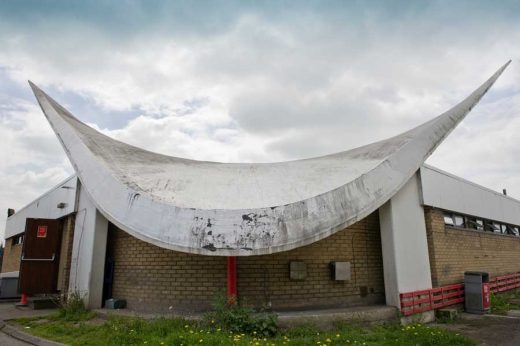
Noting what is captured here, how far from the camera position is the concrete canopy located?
6387 mm

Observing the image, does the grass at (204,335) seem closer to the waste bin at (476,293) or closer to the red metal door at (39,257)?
the red metal door at (39,257)

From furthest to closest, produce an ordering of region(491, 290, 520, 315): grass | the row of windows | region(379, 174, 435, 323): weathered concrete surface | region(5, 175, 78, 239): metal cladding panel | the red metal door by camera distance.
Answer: the row of windows < region(5, 175, 78, 239): metal cladding panel < the red metal door < region(491, 290, 520, 315): grass < region(379, 174, 435, 323): weathered concrete surface

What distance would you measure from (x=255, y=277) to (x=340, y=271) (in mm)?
1830

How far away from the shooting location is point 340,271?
8203mm

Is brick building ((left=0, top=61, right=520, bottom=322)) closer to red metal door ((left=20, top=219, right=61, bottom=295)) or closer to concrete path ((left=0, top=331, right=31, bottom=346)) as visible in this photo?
red metal door ((left=20, top=219, right=61, bottom=295))

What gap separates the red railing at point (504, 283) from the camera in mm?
12634

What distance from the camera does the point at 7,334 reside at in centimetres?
704

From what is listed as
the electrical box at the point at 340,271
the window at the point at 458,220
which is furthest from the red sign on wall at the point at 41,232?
the window at the point at 458,220

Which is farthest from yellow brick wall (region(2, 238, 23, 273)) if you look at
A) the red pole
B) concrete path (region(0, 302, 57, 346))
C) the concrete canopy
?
the red pole

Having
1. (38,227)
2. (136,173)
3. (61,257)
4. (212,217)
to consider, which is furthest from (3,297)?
(212,217)

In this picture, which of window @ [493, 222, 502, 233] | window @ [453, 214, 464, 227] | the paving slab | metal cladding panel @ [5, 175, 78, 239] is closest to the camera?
the paving slab

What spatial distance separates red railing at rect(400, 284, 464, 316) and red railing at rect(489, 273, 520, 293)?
2.87 m

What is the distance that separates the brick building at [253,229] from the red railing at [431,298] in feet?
0.71

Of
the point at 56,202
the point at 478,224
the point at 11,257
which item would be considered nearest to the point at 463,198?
the point at 478,224
